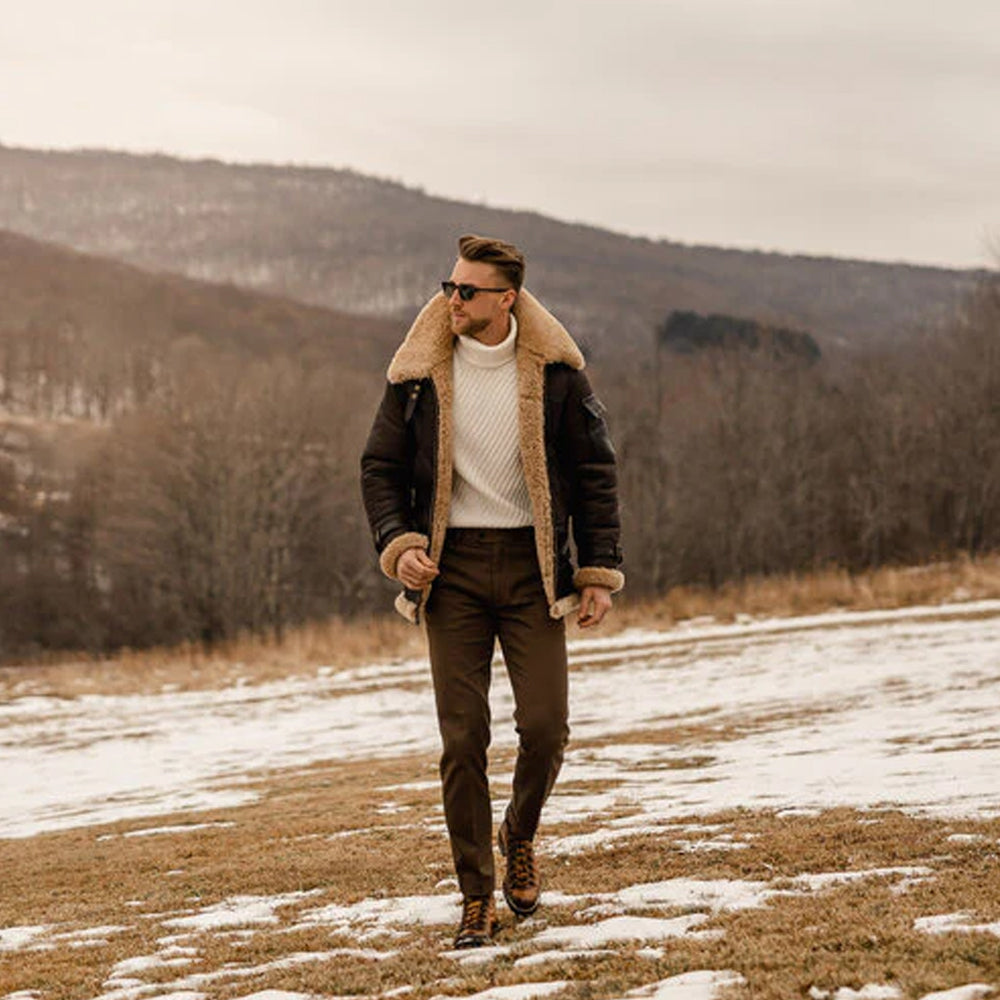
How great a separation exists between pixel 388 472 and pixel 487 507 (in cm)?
39

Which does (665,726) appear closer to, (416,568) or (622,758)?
(622,758)

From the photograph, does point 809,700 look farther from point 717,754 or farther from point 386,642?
point 386,642

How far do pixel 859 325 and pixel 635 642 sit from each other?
135 meters

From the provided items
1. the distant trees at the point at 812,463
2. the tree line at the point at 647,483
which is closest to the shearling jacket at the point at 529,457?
the tree line at the point at 647,483

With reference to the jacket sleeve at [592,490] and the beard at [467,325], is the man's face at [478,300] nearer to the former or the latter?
the beard at [467,325]

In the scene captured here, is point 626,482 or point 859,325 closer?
point 626,482

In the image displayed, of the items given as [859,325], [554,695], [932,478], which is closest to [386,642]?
[554,695]

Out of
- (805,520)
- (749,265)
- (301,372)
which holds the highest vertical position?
(749,265)

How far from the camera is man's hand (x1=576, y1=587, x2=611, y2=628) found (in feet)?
15.9

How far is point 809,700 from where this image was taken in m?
13.8

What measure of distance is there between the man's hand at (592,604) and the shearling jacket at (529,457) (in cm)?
3

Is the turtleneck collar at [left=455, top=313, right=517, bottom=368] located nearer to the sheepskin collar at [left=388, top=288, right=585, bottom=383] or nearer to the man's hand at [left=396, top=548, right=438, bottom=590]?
the sheepskin collar at [left=388, top=288, right=585, bottom=383]

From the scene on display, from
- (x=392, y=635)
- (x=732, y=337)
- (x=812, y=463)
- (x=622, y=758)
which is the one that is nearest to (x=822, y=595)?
(x=392, y=635)

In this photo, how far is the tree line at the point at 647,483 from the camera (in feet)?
174
